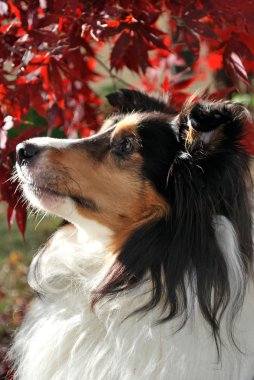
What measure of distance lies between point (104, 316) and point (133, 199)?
485 millimetres

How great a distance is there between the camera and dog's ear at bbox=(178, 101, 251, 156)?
99.4 inches

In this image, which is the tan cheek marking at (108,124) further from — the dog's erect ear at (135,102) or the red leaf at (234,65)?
the red leaf at (234,65)

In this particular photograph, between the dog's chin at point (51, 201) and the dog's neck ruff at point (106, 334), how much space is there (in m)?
0.12

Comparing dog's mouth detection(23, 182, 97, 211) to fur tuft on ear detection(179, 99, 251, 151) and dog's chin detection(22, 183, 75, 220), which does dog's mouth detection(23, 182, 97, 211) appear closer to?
dog's chin detection(22, 183, 75, 220)

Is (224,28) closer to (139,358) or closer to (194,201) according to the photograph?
(194,201)

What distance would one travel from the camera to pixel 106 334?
2.82 meters

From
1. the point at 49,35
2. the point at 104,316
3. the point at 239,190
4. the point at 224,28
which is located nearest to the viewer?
the point at 239,190

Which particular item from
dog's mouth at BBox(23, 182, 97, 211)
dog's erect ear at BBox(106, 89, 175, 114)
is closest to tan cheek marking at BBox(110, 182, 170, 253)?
dog's mouth at BBox(23, 182, 97, 211)

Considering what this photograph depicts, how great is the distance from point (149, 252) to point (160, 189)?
26cm

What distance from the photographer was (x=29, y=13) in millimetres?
3193

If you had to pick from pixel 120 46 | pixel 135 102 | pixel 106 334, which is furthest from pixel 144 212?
pixel 120 46

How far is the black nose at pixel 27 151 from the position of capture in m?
2.82

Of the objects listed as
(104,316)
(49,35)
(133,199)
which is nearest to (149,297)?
(104,316)

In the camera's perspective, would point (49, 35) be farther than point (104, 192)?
Yes
